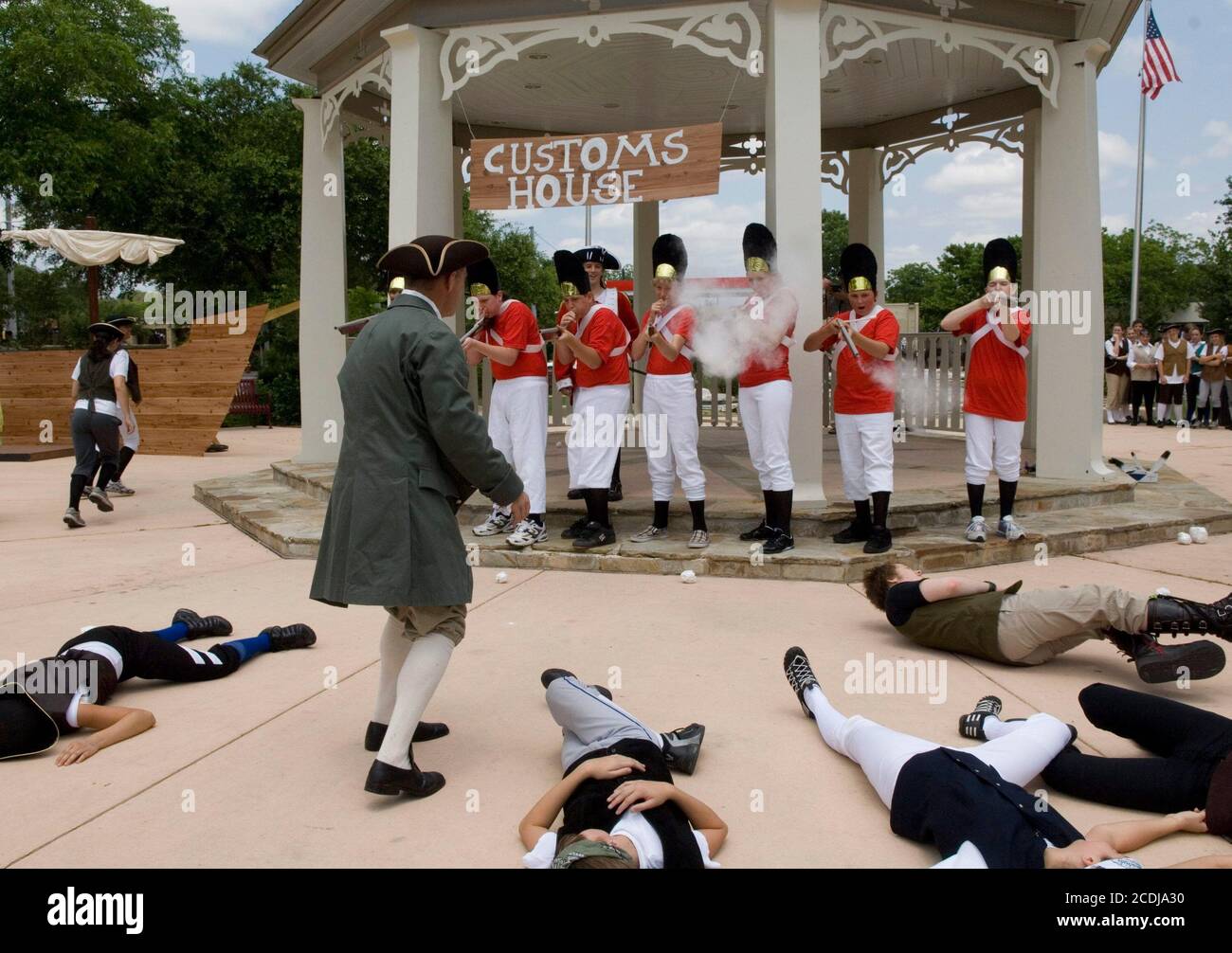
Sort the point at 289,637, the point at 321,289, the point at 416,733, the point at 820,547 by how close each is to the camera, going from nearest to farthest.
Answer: the point at 416,733, the point at 289,637, the point at 820,547, the point at 321,289

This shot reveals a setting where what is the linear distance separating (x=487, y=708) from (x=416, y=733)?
417 millimetres

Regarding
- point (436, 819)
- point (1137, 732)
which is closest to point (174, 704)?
point (436, 819)

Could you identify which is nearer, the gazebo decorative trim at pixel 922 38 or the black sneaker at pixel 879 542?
the black sneaker at pixel 879 542

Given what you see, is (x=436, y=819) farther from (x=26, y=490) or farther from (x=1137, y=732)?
(x=26, y=490)

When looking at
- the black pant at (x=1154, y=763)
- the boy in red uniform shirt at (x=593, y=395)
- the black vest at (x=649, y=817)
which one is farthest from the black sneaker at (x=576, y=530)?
the black pant at (x=1154, y=763)

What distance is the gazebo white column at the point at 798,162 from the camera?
23.7ft

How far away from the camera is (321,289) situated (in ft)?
34.8

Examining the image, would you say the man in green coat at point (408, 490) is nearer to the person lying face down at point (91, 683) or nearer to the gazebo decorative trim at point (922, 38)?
the person lying face down at point (91, 683)

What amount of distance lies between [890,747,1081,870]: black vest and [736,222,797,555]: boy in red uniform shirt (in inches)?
141

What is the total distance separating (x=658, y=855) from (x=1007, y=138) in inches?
401

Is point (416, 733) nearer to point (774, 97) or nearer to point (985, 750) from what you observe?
point (985, 750)

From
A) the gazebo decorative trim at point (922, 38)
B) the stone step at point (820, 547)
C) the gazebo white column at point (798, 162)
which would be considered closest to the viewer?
the stone step at point (820, 547)

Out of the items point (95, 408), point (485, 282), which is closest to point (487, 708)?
point (485, 282)

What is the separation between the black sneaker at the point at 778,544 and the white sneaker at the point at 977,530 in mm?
1230
